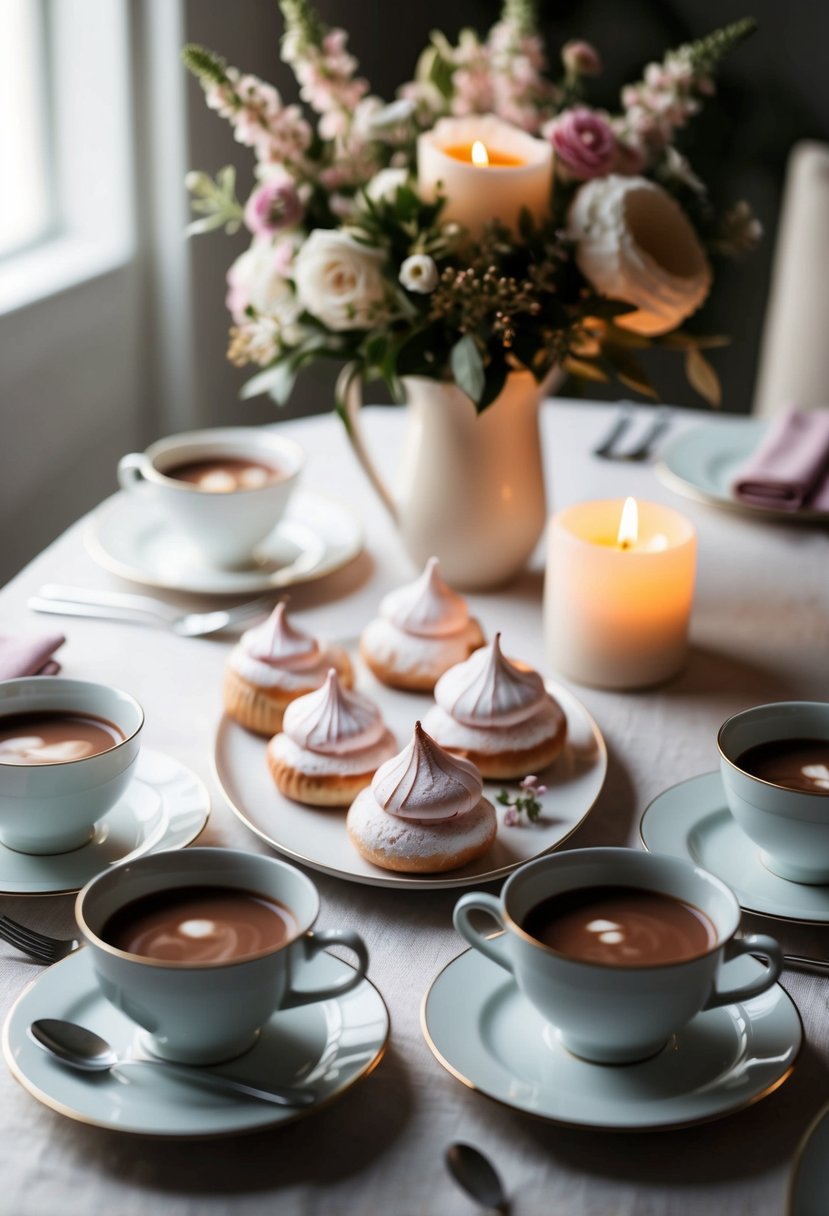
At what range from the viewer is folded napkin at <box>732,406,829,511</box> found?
148 centimetres

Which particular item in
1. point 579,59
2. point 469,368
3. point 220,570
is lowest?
point 220,570

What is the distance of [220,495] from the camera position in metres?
1.27

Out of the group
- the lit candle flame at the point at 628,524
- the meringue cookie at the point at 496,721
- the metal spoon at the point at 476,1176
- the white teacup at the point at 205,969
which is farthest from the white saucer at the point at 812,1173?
the lit candle flame at the point at 628,524

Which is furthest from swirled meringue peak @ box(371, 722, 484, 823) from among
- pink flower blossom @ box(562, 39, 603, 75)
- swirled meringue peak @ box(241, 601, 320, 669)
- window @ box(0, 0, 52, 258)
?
window @ box(0, 0, 52, 258)

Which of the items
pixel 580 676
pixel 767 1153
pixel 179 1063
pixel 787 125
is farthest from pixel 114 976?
pixel 787 125

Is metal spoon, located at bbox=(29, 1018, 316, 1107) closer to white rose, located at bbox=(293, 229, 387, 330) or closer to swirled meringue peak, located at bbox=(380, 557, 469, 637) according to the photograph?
swirled meringue peak, located at bbox=(380, 557, 469, 637)

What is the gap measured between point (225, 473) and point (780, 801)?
75cm

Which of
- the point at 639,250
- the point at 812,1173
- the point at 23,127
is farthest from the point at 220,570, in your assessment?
the point at 23,127

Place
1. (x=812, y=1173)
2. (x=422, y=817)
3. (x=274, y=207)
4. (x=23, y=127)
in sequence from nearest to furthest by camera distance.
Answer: (x=812, y=1173) < (x=422, y=817) < (x=274, y=207) < (x=23, y=127)

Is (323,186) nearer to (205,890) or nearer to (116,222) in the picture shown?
(205,890)

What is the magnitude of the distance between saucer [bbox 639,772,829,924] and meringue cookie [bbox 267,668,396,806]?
207 millimetres

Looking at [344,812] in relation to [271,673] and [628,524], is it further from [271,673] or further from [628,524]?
[628,524]

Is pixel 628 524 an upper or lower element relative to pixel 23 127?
lower

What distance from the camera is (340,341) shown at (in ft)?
4.08
